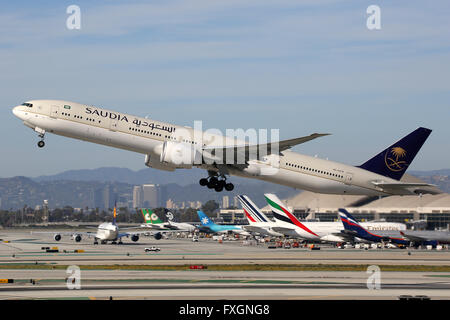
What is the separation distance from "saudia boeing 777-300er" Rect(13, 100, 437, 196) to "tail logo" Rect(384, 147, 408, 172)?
32 centimetres

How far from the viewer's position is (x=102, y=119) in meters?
54.8

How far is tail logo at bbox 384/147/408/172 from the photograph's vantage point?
216 feet

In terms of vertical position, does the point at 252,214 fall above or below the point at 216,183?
below

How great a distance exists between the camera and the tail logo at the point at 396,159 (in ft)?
216

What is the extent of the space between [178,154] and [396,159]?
24.4m

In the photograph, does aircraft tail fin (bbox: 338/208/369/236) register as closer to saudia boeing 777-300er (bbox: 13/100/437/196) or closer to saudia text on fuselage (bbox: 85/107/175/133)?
saudia boeing 777-300er (bbox: 13/100/437/196)

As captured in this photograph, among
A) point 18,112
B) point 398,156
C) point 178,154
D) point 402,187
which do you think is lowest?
point 402,187

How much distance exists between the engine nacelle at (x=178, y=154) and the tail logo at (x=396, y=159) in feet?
71.0

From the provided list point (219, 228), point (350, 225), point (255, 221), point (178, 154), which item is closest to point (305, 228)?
point (350, 225)

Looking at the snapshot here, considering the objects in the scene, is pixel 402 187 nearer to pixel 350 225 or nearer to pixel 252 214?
pixel 350 225

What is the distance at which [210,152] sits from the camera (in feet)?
186

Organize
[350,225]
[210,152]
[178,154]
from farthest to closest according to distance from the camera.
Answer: [350,225] → [210,152] → [178,154]

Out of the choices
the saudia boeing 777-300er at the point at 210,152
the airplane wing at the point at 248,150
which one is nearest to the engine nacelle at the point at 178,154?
the saudia boeing 777-300er at the point at 210,152

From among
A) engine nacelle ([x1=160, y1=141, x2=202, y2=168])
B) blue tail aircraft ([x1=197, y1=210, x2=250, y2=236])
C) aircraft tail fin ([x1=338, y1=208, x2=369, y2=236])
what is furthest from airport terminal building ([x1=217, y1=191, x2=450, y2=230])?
engine nacelle ([x1=160, y1=141, x2=202, y2=168])
